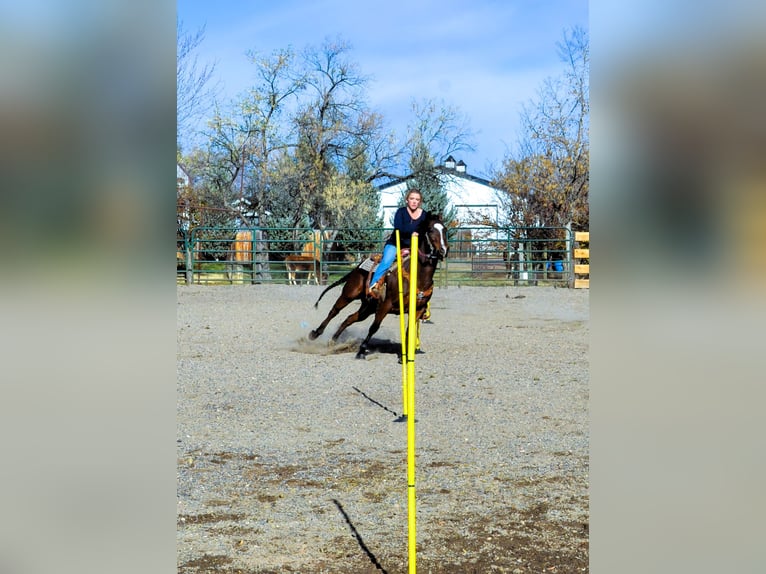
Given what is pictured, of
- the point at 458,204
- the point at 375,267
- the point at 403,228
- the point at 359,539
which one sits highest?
the point at 458,204

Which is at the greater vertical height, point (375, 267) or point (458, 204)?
point (458, 204)

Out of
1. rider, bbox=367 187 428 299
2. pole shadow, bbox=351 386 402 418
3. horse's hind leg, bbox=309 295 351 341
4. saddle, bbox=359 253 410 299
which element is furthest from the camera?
horse's hind leg, bbox=309 295 351 341

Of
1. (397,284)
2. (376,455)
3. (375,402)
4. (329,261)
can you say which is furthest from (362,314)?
(329,261)

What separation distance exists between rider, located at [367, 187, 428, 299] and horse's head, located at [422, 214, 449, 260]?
110 mm

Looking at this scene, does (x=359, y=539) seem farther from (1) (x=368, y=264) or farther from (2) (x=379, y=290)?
(1) (x=368, y=264)

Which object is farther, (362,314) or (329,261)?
(329,261)

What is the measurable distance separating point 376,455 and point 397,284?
4.75 m

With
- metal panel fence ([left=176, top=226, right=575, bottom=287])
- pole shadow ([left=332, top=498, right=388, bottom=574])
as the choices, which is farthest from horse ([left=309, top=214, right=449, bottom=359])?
metal panel fence ([left=176, top=226, right=575, bottom=287])

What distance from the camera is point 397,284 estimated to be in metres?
10.9

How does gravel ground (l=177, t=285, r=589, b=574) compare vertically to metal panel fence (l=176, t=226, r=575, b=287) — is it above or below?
below

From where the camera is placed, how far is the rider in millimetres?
9539

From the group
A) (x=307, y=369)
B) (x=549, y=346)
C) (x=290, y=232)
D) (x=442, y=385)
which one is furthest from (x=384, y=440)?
(x=290, y=232)

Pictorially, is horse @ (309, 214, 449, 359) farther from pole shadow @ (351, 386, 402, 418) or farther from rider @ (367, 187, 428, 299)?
pole shadow @ (351, 386, 402, 418)

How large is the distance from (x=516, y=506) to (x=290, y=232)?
82.1ft
